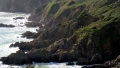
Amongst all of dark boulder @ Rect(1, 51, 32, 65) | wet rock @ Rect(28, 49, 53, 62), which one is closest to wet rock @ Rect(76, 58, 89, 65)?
wet rock @ Rect(28, 49, 53, 62)

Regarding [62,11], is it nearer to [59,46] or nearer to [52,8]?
[52,8]

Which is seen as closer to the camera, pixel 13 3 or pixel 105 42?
pixel 105 42

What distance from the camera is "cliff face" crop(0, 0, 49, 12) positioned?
7205 inches

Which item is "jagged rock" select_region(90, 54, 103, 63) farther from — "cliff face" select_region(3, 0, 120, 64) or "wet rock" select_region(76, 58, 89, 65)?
"wet rock" select_region(76, 58, 89, 65)

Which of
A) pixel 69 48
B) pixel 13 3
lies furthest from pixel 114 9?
pixel 13 3

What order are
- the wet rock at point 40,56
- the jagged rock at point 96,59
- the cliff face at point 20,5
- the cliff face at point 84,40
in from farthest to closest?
the cliff face at point 20,5, the wet rock at point 40,56, the cliff face at point 84,40, the jagged rock at point 96,59

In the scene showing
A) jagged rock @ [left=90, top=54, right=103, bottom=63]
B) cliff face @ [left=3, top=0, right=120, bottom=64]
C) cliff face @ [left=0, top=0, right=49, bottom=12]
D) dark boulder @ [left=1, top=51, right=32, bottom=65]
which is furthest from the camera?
cliff face @ [left=0, top=0, right=49, bottom=12]

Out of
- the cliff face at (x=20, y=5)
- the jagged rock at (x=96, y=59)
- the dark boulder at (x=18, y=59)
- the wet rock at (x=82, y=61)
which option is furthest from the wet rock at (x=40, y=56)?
the cliff face at (x=20, y=5)

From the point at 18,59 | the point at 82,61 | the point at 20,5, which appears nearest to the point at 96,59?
the point at 82,61

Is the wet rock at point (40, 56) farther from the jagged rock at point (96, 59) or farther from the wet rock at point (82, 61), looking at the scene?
the jagged rock at point (96, 59)

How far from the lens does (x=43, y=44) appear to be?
6969 centimetres

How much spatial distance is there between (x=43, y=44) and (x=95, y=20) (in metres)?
15.1

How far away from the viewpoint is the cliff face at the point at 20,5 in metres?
183

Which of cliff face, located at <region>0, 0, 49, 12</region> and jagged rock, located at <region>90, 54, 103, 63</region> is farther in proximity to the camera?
cliff face, located at <region>0, 0, 49, 12</region>
